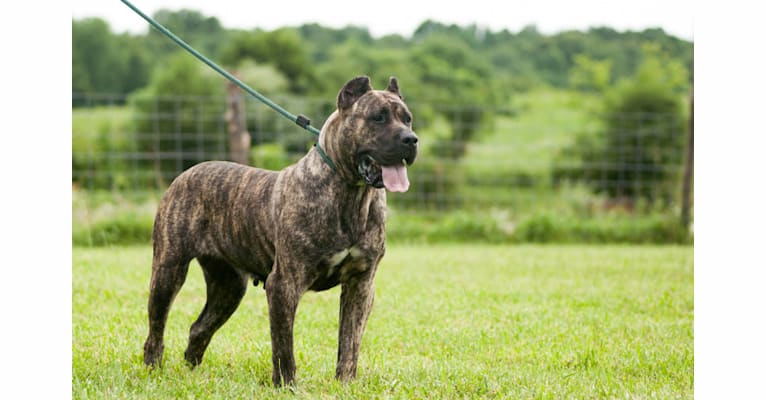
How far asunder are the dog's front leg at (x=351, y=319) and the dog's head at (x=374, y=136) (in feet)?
2.09

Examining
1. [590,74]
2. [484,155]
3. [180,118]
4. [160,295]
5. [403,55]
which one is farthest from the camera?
[403,55]

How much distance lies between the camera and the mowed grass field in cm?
425

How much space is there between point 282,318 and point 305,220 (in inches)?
19.7

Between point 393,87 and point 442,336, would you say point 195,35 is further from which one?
point 393,87

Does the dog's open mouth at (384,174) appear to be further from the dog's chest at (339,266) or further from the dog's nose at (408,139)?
the dog's chest at (339,266)

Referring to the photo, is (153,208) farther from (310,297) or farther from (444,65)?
(444,65)

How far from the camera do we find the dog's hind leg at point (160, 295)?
14.8ft

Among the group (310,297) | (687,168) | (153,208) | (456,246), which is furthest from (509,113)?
(310,297)

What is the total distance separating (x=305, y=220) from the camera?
3.90 m

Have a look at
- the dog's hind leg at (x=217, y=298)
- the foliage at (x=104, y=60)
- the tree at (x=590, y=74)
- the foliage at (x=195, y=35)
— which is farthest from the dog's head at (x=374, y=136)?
the foliage at (x=195, y=35)

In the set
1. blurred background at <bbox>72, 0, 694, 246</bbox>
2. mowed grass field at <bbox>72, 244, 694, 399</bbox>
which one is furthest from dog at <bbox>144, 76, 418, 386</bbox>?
blurred background at <bbox>72, 0, 694, 246</bbox>

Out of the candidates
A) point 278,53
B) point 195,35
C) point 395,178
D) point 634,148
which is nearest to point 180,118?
point 634,148

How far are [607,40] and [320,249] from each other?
22.7 metres

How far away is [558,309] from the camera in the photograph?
6809 mm
